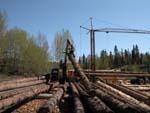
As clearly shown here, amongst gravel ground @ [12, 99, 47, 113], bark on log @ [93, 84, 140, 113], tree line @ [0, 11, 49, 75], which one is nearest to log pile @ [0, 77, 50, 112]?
gravel ground @ [12, 99, 47, 113]

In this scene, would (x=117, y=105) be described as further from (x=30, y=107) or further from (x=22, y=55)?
(x=22, y=55)

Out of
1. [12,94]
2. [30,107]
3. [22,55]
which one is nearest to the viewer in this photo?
[12,94]

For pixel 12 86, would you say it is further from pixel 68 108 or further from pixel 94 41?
pixel 94 41

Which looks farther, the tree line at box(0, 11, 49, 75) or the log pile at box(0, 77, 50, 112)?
the tree line at box(0, 11, 49, 75)

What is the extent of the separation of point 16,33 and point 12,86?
47.9 metres

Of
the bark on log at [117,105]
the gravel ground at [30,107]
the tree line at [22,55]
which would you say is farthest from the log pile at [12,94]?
the tree line at [22,55]

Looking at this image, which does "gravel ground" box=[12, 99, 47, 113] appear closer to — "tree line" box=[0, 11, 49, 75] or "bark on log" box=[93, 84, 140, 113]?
"bark on log" box=[93, 84, 140, 113]

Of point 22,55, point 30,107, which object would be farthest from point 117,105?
point 22,55

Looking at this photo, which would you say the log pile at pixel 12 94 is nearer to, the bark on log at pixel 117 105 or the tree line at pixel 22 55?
the bark on log at pixel 117 105

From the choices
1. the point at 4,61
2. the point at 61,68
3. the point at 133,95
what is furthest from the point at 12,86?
the point at 4,61

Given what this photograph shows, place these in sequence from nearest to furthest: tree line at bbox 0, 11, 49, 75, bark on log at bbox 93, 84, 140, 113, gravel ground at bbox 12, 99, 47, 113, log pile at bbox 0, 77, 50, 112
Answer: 1. bark on log at bbox 93, 84, 140, 113
2. log pile at bbox 0, 77, 50, 112
3. gravel ground at bbox 12, 99, 47, 113
4. tree line at bbox 0, 11, 49, 75

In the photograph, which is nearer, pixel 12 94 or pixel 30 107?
pixel 12 94

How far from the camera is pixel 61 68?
77.5 feet

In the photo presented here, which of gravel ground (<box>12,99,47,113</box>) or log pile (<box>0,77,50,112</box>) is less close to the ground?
log pile (<box>0,77,50,112</box>)
